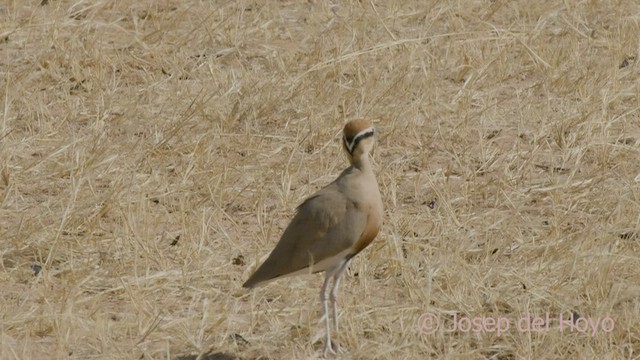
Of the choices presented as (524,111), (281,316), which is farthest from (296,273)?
(524,111)

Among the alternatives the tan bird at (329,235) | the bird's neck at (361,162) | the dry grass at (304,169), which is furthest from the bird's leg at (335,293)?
the bird's neck at (361,162)

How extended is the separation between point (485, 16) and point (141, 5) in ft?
8.98

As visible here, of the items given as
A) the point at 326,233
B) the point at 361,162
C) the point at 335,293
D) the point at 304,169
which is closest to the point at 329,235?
the point at 326,233

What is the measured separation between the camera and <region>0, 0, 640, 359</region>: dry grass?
5.98 meters

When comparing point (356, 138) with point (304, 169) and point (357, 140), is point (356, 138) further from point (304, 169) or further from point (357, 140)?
point (304, 169)

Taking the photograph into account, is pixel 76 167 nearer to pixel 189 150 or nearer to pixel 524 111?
pixel 189 150

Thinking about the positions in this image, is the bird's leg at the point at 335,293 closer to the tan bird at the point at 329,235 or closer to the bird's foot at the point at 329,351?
the tan bird at the point at 329,235

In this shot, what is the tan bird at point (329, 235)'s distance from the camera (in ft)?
18.7

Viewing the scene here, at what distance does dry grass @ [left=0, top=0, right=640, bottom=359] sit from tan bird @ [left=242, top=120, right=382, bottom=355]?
1.00ft

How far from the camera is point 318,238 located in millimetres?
5727

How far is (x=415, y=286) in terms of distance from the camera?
625cm

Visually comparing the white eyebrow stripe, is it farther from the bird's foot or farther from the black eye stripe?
the bird's foot

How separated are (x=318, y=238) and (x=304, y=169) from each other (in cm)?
226

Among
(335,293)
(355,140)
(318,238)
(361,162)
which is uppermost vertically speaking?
(355,140)
